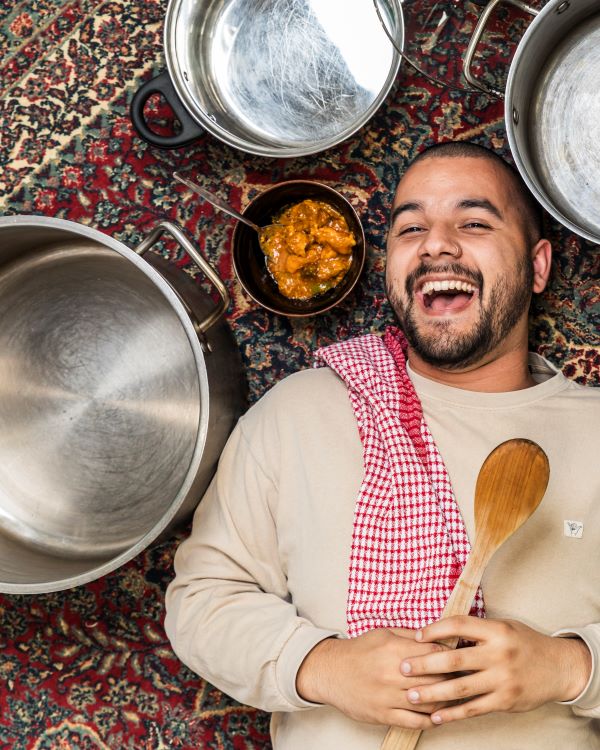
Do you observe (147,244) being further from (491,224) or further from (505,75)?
(505,75)

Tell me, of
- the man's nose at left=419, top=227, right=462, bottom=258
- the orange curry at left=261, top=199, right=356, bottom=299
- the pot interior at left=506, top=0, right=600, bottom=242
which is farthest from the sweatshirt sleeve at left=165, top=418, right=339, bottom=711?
the pot interior at left=506, top=0, right=600, bottom=242

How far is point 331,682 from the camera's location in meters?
1.03

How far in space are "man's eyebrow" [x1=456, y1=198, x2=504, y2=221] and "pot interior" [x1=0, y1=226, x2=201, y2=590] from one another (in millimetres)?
498

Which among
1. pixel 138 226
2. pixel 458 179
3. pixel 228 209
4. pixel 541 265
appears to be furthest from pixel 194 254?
pixel 541 265

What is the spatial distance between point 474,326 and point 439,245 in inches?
4.9

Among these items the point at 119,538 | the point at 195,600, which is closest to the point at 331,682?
the point at 195,600

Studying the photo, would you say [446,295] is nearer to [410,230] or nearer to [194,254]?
[410,230]

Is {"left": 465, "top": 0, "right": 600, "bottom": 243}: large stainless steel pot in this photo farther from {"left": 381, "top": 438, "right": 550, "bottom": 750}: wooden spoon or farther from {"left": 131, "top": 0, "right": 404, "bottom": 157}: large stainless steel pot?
{"left": 381, "top": 438, "right": 550, "bottom": 750}: wooden spoon

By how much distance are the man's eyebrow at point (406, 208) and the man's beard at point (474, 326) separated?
0.31 ft

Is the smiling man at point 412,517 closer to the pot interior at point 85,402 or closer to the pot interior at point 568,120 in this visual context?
the pot interior at point 568,120

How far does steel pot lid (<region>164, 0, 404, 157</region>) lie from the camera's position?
132 centimetres

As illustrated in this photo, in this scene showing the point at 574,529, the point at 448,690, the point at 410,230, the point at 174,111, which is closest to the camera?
the point at 448,690

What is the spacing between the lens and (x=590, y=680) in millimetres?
1006

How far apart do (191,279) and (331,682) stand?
0.65 metres
